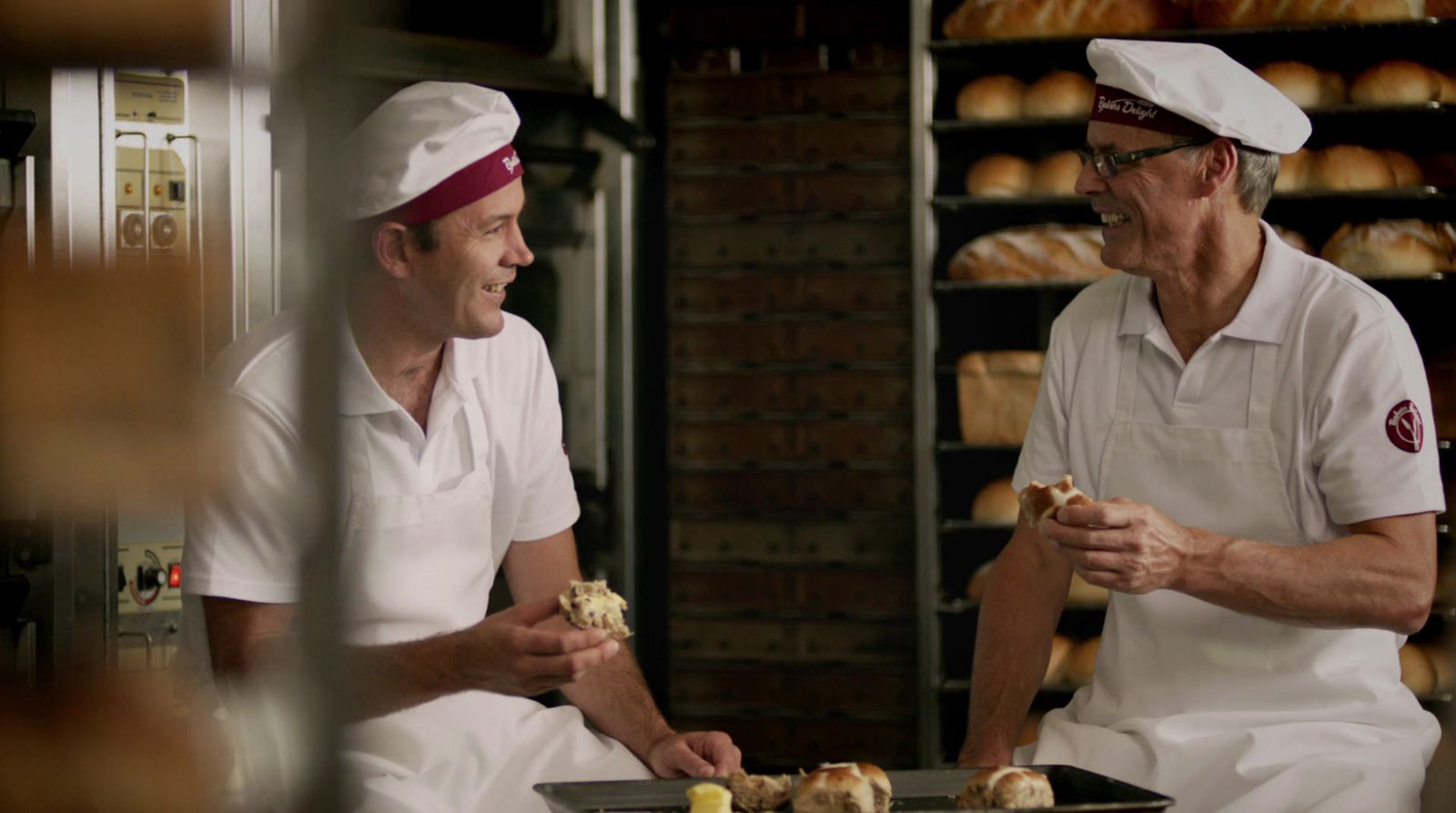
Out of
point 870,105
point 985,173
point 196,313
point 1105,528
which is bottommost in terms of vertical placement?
point 1105,528

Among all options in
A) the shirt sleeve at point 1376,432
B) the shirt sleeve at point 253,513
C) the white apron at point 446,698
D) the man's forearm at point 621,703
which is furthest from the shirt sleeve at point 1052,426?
the shirt sleeve at point 253,513

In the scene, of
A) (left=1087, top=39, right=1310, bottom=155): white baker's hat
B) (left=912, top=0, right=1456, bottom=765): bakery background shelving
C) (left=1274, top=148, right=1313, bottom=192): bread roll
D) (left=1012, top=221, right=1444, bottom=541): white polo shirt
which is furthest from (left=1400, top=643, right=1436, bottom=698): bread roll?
(left=1087, top=39, right=1310, bottom=155): white baker's hat

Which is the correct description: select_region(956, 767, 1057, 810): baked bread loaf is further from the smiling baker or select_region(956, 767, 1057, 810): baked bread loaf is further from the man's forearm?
the man's forearm

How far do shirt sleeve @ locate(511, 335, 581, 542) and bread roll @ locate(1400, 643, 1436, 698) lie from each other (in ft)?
7.53

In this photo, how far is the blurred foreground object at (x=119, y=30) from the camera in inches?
19.5

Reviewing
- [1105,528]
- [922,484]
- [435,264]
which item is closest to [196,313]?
[435,264]

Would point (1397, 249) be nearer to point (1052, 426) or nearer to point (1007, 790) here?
point (1052, 426)

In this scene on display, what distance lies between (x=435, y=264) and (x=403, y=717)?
469 mm

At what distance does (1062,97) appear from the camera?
3377mm

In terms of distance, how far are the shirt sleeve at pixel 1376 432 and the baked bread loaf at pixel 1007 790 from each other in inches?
23.6

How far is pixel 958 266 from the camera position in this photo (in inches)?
136

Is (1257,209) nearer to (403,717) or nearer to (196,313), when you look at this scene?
(403,717)

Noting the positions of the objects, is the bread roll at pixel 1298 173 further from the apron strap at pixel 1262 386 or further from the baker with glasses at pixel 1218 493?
the apron strap at pixel 1262 386

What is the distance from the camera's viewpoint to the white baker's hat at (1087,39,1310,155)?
1.72 m
